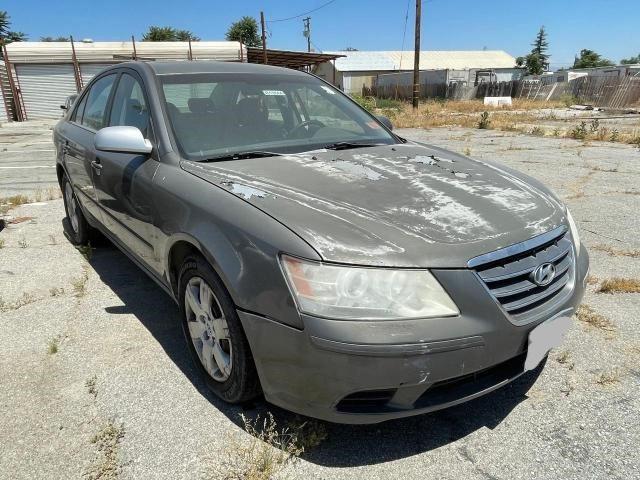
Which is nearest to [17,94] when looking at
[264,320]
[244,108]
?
[244,108]

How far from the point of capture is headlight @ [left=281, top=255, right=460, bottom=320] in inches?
67.2

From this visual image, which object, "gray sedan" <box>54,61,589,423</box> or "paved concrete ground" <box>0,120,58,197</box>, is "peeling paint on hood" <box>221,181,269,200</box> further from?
"paved concrete ground" <box>0,120,58,197</box>

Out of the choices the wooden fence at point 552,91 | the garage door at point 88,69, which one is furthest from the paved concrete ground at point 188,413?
the wooden fence at point 552,91

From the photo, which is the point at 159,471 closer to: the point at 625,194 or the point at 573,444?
the point at 573,444

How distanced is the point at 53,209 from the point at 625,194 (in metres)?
7.20

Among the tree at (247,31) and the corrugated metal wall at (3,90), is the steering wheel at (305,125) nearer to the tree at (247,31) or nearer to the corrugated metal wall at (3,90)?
the corrugated metal wall at (3,90)

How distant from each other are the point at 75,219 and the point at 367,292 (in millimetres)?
3843

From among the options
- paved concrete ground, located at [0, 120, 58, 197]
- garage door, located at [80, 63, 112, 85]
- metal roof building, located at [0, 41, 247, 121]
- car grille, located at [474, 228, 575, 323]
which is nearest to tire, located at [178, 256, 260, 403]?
car grille, located at [474, 228, 575, 323]

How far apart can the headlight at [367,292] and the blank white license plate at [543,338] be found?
1.38 ft

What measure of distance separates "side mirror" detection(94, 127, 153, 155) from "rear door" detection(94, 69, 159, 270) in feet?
0.32

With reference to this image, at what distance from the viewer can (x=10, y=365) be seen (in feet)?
8.74

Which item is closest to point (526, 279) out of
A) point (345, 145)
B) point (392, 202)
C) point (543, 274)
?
point (543, 274)

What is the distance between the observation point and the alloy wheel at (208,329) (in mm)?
2186

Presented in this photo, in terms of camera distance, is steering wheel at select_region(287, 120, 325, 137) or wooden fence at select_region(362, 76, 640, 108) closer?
steering wheel at select_region(287, 120, 325, 137)
